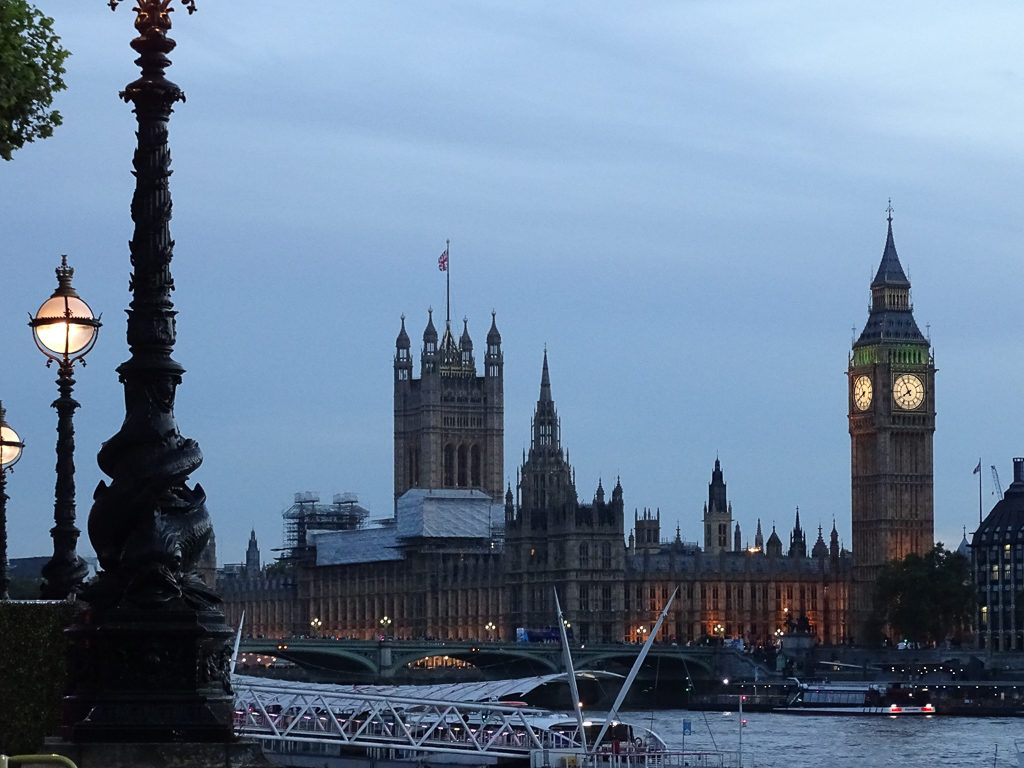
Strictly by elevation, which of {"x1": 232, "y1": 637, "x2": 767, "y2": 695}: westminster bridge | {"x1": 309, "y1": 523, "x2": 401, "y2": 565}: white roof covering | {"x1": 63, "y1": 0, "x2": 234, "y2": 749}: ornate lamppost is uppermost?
{"x1": 309, "y1": 523, "x2": 401, "y2": 565}: white roof covering

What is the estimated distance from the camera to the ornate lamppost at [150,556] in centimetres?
1216

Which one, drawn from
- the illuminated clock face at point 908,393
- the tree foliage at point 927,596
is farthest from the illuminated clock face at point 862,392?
the tree foliage at point 927,596

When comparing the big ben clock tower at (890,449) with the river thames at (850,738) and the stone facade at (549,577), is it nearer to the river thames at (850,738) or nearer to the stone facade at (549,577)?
the stone facade at (549,577)

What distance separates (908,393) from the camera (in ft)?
544

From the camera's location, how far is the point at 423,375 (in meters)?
195

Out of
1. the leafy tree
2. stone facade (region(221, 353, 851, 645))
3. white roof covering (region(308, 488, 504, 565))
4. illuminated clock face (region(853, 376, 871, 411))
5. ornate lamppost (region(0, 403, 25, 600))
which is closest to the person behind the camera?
the leafy tree

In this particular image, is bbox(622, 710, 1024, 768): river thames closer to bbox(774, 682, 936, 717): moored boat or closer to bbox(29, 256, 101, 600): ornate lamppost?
bbox(774, 682, 936, 717): moored boat

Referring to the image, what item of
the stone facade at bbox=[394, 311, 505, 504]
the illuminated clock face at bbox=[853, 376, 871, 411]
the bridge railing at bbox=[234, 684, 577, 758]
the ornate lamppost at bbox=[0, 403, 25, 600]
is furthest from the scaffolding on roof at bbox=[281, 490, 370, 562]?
the ornate lamppost at bbox=[0, 403, 25, 600]

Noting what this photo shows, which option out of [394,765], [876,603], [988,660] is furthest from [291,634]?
[394,765]

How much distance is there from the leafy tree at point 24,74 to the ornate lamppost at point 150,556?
0.42 m

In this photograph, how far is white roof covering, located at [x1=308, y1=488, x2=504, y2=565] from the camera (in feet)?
555

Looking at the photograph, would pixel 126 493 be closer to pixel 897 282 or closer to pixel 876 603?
pixel 876 603

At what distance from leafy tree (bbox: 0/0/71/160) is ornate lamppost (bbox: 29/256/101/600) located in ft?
7.80

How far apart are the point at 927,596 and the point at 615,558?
793 inches
